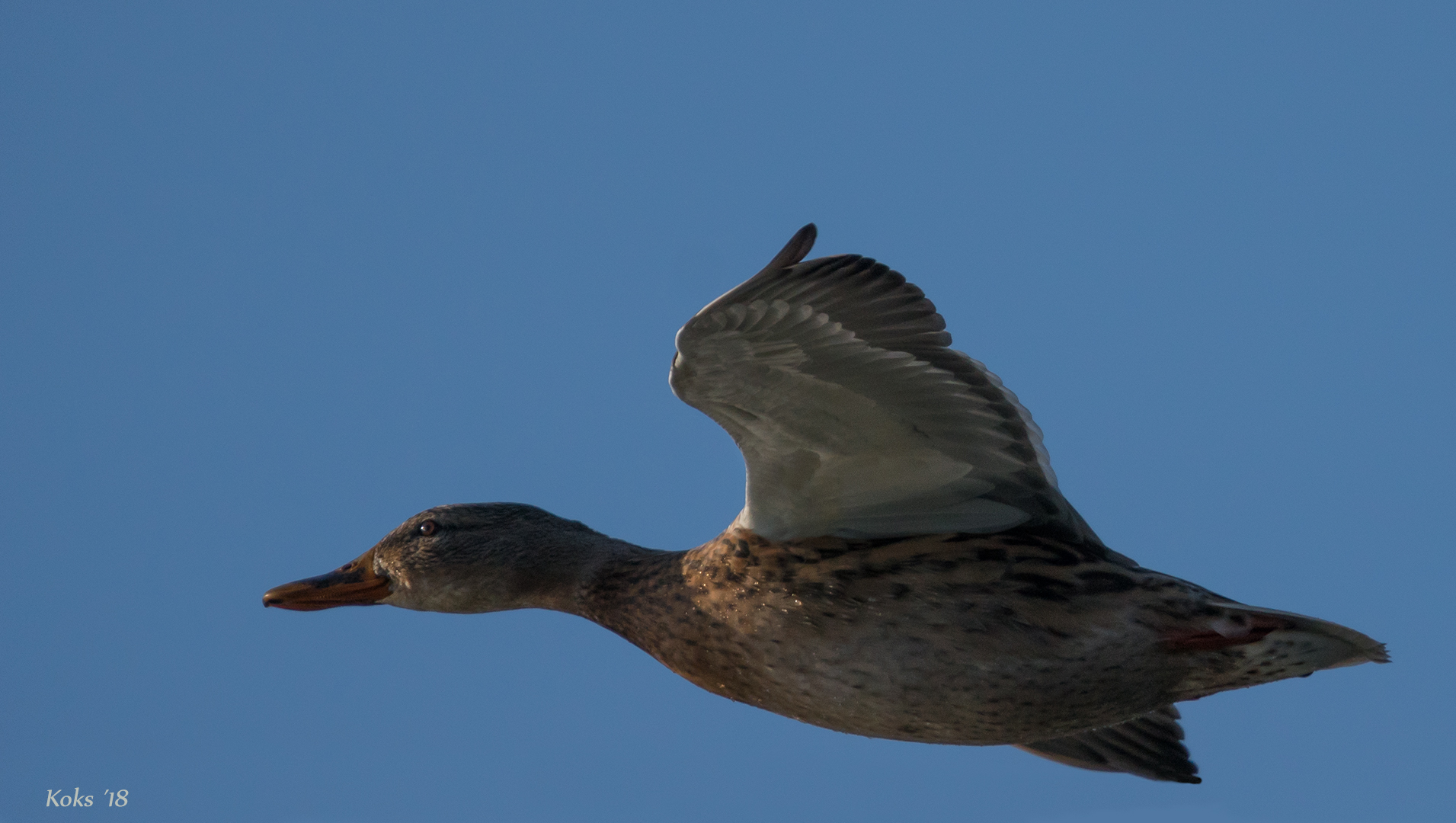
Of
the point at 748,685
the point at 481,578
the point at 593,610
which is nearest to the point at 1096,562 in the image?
the point at 748,685

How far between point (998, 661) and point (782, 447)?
1252 mm

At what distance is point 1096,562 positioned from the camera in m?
5.93

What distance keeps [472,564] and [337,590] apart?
806 mm

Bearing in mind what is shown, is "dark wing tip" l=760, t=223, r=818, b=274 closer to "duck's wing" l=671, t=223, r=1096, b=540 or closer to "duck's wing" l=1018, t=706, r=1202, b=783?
"duck's wing" l=671, t=223, r=1096, b=540

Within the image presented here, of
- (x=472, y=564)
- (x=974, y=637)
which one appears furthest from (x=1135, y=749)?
(x=472, y=564)

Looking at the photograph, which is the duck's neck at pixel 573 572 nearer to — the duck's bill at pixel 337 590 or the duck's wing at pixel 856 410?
the duck's bill at pixel 337 590

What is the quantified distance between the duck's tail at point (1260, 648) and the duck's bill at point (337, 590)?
3.84 m

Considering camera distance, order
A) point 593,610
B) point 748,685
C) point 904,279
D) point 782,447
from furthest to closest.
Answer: point 593,610, point 748,685, point 782,447, point 904,279

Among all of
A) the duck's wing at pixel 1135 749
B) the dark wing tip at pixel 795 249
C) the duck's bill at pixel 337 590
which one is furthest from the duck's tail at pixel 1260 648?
the duck's bill at pixel 337 590

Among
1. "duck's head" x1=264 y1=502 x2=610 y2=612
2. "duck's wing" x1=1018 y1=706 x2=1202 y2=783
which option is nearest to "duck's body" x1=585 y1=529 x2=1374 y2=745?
"duck's head" x1=264 y1=502 x2=610 y2=612

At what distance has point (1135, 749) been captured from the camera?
7.26 meters

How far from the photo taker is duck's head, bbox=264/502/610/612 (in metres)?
6.84

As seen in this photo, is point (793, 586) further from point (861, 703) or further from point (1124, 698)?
point (1124, 698)

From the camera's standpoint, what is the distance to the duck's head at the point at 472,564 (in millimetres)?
6844
